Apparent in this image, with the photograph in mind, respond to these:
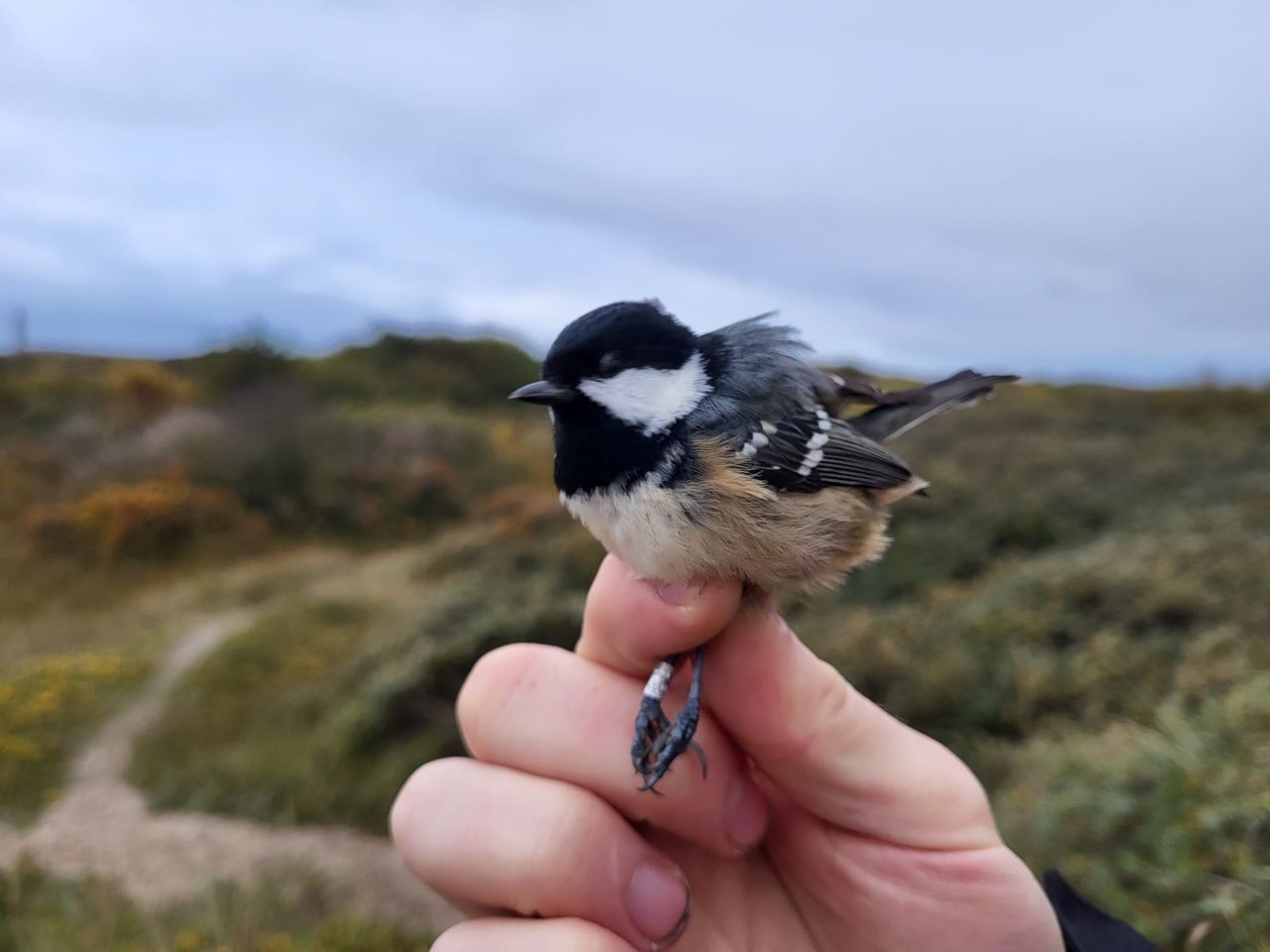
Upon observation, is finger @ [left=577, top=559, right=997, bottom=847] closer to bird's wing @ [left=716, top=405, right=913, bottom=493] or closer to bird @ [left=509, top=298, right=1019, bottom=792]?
bird @ [left=509, top=298, right=1019, bottom=792]

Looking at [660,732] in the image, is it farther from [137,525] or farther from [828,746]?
[137,525]

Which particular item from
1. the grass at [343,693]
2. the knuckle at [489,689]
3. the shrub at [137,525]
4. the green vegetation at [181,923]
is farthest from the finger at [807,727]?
the shrub at [137,525]

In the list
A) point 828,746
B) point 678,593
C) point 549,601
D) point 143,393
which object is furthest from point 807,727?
point 143,393

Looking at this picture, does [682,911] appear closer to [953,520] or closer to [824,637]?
[824,637]

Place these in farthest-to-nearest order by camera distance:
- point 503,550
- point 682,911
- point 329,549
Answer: point 329,549, point 503,550, point 682,911

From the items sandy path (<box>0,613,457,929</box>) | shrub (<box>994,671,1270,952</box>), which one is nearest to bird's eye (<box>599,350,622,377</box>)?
shrub (<box>994,671,1270,952</box>)

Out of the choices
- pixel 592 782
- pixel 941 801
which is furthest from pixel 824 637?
pixel 592 782
